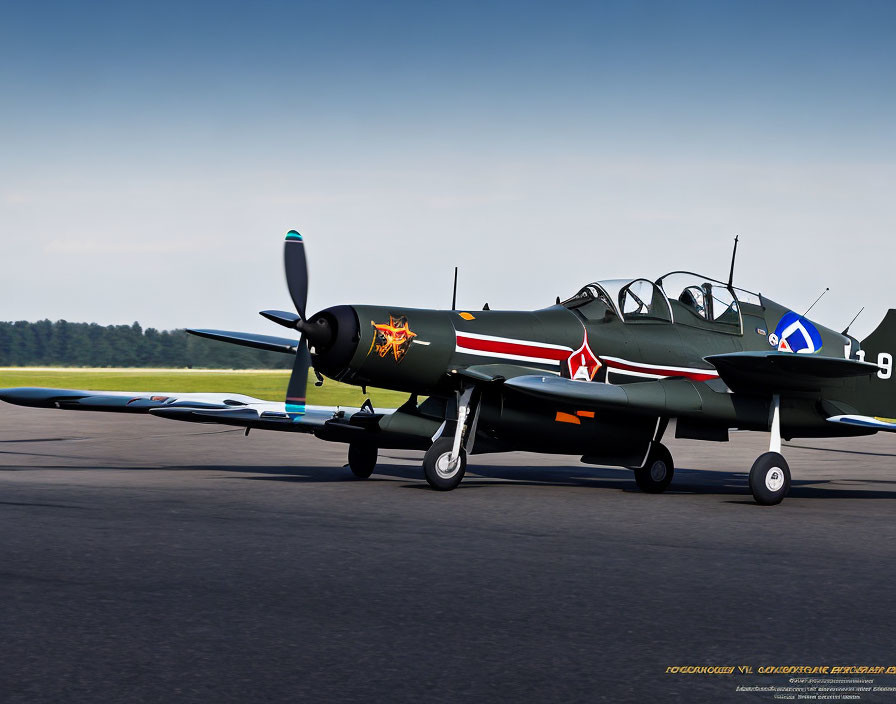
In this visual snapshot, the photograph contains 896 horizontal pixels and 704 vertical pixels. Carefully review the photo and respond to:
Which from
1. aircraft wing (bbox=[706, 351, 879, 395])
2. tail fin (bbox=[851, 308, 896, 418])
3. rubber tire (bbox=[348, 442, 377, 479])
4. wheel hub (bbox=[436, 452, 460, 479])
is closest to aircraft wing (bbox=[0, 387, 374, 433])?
rubber tire (bbox=[348, 442, 377, 479])

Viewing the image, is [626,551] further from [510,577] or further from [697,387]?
[697,387]

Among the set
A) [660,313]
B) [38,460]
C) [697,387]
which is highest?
[660,313]

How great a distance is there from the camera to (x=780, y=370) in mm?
13461

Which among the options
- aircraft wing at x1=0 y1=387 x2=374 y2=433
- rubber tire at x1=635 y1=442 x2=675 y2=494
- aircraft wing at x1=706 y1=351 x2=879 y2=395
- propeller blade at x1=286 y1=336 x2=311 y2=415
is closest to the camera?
aircraft wing at x1=706 y1=351 x2=879 y2=395

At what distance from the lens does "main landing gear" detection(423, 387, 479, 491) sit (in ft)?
43.3

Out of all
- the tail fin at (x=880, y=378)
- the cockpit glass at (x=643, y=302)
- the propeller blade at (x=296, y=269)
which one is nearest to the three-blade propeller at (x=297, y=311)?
the propeller blade at (x=296, y=269)

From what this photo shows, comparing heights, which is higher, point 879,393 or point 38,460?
point 879,393

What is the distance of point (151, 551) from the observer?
800 cm

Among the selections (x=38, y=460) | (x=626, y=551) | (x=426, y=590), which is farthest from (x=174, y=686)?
(x=38, y=460)

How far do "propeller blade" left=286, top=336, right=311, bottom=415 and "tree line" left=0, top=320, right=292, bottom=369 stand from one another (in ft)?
518

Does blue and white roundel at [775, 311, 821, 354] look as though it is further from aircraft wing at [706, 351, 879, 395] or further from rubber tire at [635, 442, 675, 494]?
rubber tire at [635, 442, 675, 494]

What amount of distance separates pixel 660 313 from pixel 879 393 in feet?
12.0

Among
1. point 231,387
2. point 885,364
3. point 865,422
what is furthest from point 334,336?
point 231,387

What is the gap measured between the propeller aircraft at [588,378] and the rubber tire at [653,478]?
2 cm
